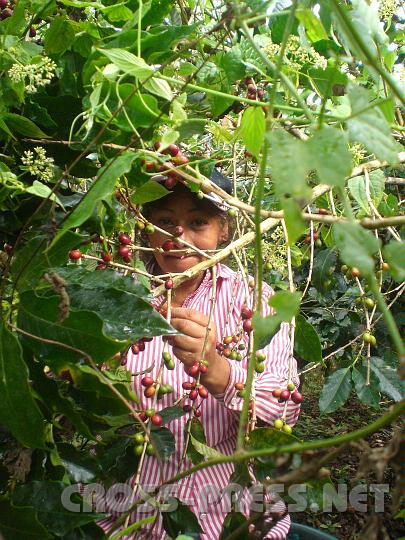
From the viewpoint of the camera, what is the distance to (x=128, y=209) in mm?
883

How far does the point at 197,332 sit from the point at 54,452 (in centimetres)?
25

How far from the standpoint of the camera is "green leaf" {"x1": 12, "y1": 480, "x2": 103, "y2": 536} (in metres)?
0.59

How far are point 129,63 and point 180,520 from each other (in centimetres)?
57

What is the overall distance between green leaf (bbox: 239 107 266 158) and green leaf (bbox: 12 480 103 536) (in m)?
0.43

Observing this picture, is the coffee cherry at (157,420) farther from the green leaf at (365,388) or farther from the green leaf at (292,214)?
the green leaf at (292,214)

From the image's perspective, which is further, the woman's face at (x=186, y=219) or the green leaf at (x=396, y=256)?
the woman's face at (x=186, y=219)

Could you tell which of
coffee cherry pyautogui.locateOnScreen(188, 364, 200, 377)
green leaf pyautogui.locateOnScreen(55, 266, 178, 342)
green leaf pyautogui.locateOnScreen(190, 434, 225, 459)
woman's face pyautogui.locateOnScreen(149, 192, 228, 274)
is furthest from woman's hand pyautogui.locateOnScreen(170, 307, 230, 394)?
woman's face pyautogui.locateOnScreen(149, 192, 228, 274)

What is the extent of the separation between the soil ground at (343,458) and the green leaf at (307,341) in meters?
1.33

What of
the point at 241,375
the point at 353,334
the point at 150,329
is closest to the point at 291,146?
the point at 150,329

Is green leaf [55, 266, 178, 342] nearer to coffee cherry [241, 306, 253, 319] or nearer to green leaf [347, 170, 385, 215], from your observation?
coffee cherry [241, 306, 253, 319]

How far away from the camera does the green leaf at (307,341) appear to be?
812 mm

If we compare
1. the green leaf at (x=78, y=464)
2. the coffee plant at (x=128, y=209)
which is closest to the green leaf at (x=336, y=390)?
the coffee plant at (x=128, y=209)

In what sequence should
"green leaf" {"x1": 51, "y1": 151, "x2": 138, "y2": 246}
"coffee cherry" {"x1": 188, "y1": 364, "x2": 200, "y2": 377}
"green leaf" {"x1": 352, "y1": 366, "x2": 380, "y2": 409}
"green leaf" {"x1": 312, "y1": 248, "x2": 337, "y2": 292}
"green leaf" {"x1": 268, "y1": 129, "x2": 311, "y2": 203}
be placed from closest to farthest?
"green leaf" {"x1": 268, "y1": 129, "x2": 311, "y2": 203} < "green leaf" {"x1": 51, "y1": 151, "x2": 138, "y2": 246} < "coffee cherry" {"x1": 188, "y1": 364, "x2": 200, "y2": 377} < "green leaf" {"x1": 352, "y1": 366, "x2": 380, "y2": 409} < "green leaf" {"x1": 312, "y1": 248, "x2": 337, "y2": 292}

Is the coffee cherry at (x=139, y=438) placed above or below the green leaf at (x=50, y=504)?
below
